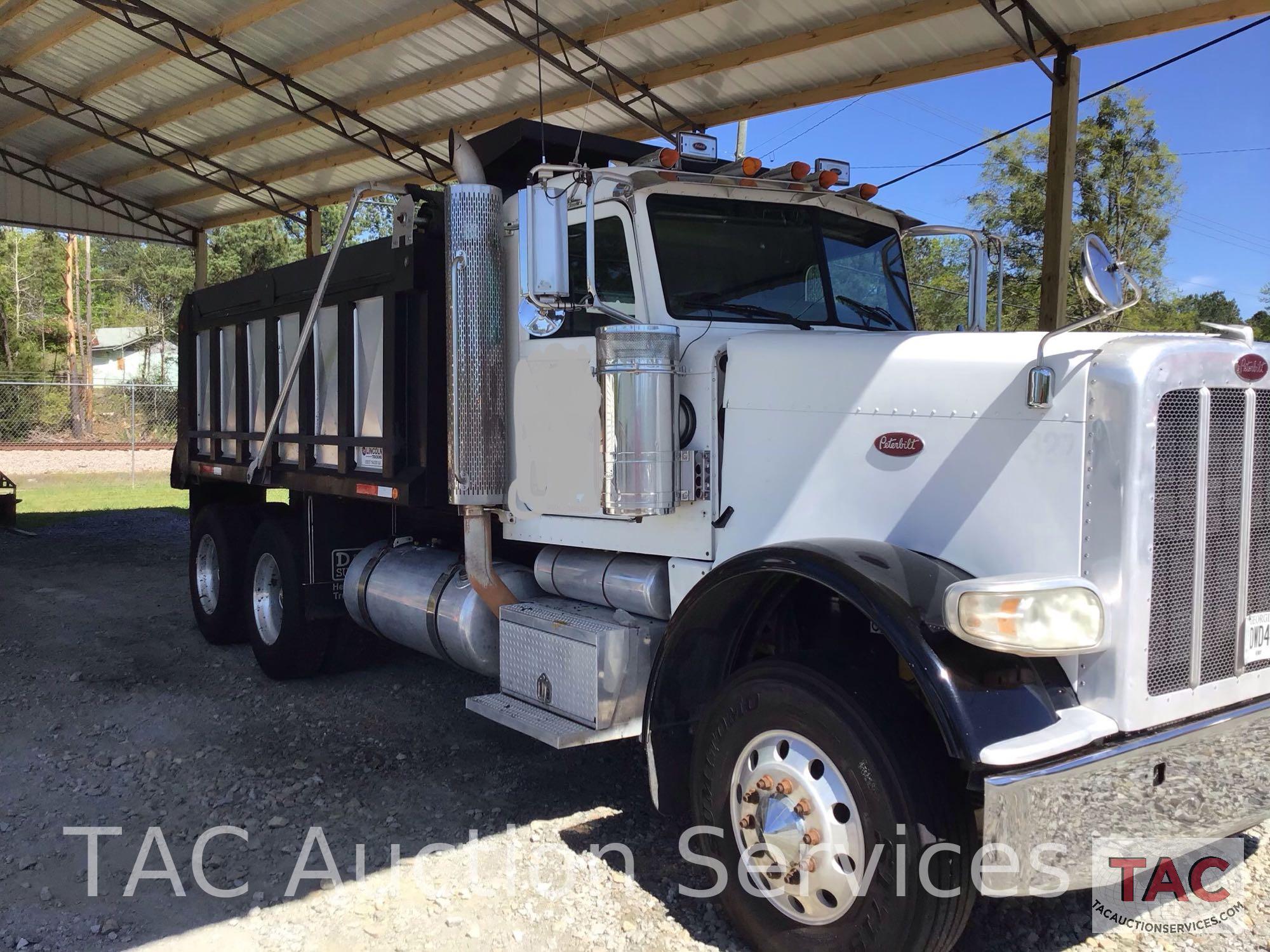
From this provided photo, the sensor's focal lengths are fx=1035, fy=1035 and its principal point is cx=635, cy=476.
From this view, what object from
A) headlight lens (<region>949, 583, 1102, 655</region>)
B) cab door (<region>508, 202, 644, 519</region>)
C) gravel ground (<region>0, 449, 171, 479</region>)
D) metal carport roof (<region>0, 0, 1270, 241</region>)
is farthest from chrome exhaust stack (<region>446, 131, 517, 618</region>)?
gravel ground (<region>0, 449, 171, 479</region>)

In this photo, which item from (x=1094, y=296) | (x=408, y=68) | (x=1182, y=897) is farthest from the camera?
(x=408, y=68)

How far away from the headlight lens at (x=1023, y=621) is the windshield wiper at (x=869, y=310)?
217cm

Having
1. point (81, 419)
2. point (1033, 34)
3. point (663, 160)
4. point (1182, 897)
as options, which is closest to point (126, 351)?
point (81, 419)

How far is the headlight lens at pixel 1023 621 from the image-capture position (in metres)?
2.67

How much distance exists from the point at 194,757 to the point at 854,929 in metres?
3.67

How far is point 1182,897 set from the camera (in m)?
3.77

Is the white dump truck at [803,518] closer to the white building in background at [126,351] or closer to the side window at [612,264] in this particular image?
the side window at [612,264]

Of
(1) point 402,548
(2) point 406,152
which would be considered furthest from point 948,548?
(2) point 406,152

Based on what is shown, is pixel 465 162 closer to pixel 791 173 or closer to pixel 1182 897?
pixel 791 173

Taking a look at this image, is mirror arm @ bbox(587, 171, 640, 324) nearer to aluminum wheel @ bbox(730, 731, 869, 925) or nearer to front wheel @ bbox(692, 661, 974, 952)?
front wheel @ bbox(692, 661, 974, 952)

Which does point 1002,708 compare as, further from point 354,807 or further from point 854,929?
point 354,807

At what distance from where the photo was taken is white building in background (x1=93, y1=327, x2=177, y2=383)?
52.6m

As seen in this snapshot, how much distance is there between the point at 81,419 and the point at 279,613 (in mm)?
27351

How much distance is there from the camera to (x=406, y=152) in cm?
1516
